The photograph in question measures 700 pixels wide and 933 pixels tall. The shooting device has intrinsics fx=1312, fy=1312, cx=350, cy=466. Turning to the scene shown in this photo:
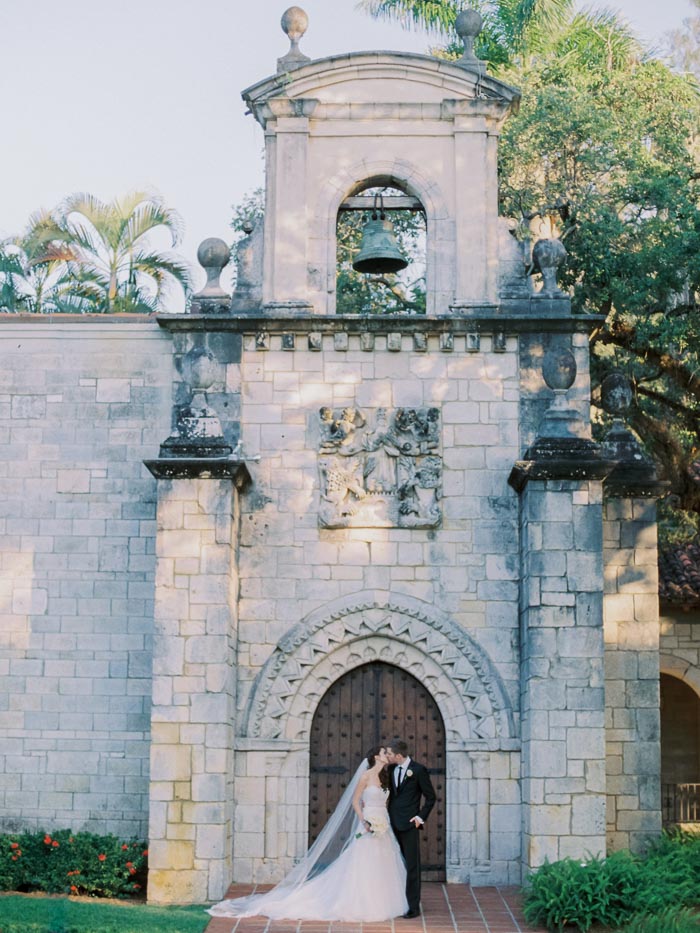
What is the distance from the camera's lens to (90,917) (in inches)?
438

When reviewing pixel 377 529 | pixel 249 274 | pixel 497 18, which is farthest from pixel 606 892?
pixel 497 18

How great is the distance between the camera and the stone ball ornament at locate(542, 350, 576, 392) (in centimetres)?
1319

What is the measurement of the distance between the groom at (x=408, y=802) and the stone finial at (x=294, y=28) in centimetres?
751

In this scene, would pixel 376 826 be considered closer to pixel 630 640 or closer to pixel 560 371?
pixel 630 640

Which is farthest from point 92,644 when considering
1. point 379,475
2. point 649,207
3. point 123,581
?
point 649,207

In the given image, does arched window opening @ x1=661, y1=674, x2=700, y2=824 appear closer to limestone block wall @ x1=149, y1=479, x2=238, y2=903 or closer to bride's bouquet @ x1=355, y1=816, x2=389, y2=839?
bride's bouquet @ x1=355, y1=816, x2=389, y2=839

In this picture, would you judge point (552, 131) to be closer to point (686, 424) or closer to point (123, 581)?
point (686, 424)

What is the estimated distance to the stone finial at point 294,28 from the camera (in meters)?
14.5

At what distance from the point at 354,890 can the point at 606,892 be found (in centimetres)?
221

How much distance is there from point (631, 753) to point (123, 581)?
5656 mm

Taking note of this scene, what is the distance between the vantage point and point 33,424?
14383 mm

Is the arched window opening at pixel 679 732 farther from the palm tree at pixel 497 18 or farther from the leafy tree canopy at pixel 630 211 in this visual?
the palm tree at pixel 497 18

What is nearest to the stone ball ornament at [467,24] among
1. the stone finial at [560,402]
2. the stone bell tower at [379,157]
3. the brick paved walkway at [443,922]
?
the stone bell tower at [379,157]

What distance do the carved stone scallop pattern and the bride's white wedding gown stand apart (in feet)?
4.70
